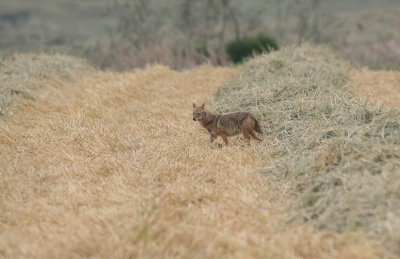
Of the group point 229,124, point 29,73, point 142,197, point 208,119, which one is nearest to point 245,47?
point 29,73

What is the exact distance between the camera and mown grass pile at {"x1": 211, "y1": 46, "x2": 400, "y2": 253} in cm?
450

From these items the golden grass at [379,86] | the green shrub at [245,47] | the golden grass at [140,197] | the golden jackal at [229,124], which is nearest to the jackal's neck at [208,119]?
the golden jackal at [229,124]

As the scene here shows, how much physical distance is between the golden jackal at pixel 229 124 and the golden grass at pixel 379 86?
12.6ft

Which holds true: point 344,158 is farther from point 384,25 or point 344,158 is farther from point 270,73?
point 384,25

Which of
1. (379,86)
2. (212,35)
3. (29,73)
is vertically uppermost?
(29,73)

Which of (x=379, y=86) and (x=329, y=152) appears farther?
(x=379, y=86)

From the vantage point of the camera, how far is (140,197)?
5297 mm

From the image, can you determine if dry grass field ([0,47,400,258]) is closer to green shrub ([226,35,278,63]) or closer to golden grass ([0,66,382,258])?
golden grass ([0,66,382,258])

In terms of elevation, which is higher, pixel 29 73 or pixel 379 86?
pixel 29 73

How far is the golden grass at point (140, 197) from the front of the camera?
4.20 m

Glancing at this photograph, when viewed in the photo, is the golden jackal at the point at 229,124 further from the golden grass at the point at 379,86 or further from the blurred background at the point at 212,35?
the blurred background at the point at 212,35

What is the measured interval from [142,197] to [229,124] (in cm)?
262

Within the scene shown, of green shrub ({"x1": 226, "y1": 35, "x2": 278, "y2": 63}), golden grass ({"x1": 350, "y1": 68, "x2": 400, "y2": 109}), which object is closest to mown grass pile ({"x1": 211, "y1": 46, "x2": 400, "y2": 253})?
golden grass ({"x1": 350, "y1": 68, "x2": 400, "y2": 109})

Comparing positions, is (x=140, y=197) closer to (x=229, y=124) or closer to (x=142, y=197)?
(x=142, y=197)
